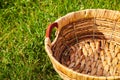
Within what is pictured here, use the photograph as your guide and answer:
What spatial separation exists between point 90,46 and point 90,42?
4 centimetres

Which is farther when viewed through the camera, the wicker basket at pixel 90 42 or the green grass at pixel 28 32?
the green grass at pixel 28 32

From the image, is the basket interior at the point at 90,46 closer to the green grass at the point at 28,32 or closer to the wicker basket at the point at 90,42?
the wicker basket at the point at 90,42

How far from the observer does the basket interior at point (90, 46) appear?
2.57 meters

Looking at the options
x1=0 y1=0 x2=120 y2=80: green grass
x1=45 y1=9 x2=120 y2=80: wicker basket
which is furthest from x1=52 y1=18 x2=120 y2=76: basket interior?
x1=0 y1=0 x2=120 y2=80: green grass

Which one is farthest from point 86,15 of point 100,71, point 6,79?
point 6,79

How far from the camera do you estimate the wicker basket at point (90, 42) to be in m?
2.54

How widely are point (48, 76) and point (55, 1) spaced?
36.3 inches

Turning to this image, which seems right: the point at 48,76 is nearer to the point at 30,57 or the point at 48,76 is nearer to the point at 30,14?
the point at 30,57

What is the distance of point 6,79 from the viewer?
271 cm

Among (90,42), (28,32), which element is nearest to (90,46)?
(90,42)

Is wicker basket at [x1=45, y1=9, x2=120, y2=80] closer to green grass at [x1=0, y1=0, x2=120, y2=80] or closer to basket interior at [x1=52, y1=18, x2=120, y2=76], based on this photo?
basket interior at [x1=52, y1=18, x2=120, y2=76]

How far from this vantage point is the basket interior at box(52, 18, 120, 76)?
2.57 meters

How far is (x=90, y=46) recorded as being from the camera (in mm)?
2740

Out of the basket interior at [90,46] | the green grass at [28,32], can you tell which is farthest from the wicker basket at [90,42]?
the green grass at [28,32]
